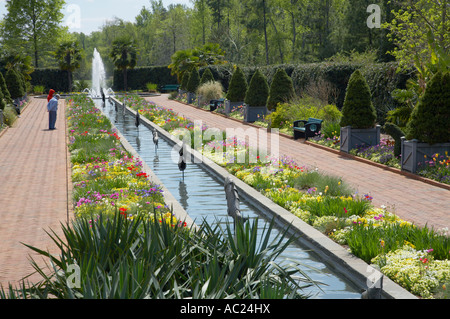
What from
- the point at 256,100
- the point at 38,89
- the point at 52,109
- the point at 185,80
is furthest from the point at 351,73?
the point at 38,89

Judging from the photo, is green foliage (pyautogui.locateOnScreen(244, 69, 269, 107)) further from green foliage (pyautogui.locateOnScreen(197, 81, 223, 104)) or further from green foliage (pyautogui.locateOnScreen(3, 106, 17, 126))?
green foliage (pyautogui.locateOnScreen(3, 106, 17, 126))

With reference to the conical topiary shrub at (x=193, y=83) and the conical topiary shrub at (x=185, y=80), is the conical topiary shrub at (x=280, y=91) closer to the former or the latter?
the conical topiary shrub at (x=193, y=83)

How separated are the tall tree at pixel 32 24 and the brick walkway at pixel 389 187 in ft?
184

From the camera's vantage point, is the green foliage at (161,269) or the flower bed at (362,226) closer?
the green foliage at (161,269)

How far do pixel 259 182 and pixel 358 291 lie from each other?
5158 mm

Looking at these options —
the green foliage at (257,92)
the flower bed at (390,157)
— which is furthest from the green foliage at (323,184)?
the green foliage at (257,92)

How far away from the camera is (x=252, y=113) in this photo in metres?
24.4

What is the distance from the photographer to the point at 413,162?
461 inches

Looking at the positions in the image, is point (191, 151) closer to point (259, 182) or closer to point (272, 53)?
point (259, 182)

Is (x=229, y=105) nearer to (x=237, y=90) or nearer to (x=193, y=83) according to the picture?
(x=237, y=90)

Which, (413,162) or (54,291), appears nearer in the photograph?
(54,291)

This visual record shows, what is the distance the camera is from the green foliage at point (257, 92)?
24609 mm
